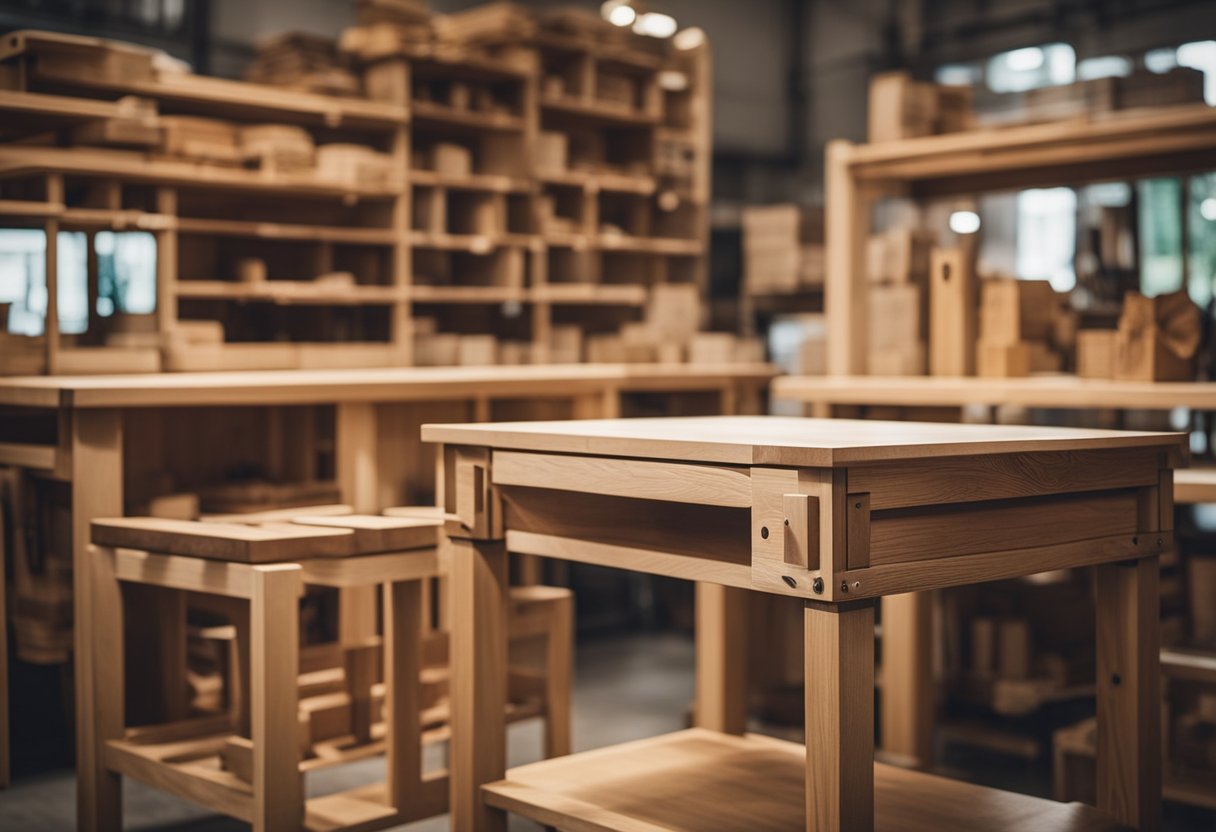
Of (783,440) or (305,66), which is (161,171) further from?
(783,440)

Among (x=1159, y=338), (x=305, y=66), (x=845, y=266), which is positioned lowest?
(x=1159, y=338)

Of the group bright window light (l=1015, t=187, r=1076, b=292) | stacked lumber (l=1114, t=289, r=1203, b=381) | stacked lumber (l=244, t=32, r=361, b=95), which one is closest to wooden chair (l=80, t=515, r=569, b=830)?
stacked lumber (l=1114, t=289, r=1203, b=381)

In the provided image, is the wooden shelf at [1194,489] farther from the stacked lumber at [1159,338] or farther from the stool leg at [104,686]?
the stool leg at [104,686]

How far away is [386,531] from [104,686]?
2.62 ft

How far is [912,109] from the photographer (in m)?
4.27

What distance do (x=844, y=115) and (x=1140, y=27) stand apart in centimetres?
227

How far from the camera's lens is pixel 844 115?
1010 centimetres

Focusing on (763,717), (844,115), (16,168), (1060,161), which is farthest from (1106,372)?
(844,115)

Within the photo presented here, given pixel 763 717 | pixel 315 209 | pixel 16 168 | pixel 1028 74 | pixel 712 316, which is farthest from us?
pixel 1028 74

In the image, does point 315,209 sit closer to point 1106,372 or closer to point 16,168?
point 16,168

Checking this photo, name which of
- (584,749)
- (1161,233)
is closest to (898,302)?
(584,749)

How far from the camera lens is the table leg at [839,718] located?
197cm

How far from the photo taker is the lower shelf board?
2420mm

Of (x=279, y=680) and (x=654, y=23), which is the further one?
(x=654, y=23)
